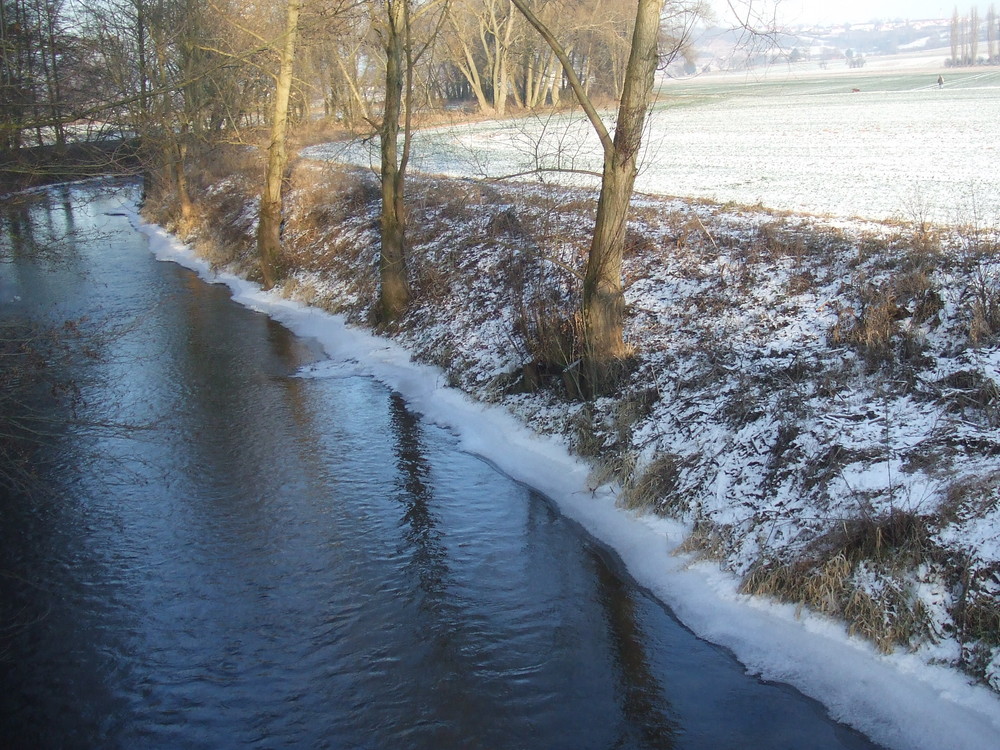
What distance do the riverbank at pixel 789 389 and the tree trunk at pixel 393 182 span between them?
0.51m

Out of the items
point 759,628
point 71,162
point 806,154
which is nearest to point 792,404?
point 759,628

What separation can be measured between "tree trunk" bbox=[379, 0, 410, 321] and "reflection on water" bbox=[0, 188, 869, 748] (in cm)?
408

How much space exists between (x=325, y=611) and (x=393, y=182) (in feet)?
30.6

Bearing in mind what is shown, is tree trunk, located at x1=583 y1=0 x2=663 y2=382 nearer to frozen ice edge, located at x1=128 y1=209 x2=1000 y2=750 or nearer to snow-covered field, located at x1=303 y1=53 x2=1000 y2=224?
snow-covered field, located at x1=303 y1=53 x2=1000 y2=224

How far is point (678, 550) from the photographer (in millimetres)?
7684

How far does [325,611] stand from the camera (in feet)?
23.0

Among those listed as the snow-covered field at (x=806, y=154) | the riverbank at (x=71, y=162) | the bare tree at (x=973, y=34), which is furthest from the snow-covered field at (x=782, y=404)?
the bare tree at (x=973, y=34)

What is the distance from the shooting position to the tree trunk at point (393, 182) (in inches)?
534

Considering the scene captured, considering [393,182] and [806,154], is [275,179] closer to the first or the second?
[393,182]

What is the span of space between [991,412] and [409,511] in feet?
18.6

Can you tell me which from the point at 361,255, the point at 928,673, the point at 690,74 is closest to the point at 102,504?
the point at 928,673

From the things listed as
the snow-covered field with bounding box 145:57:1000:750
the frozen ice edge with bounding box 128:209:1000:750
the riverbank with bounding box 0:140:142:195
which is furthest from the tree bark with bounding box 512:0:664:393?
the riverbank with bounding box 0:140:142:195

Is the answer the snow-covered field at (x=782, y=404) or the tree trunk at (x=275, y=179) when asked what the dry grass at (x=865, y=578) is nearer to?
the snow-covered field at (x=782, y=404)

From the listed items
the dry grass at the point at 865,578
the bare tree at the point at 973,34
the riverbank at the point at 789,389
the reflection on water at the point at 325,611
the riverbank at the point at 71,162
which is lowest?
the reflection on water at the point at 325,611
